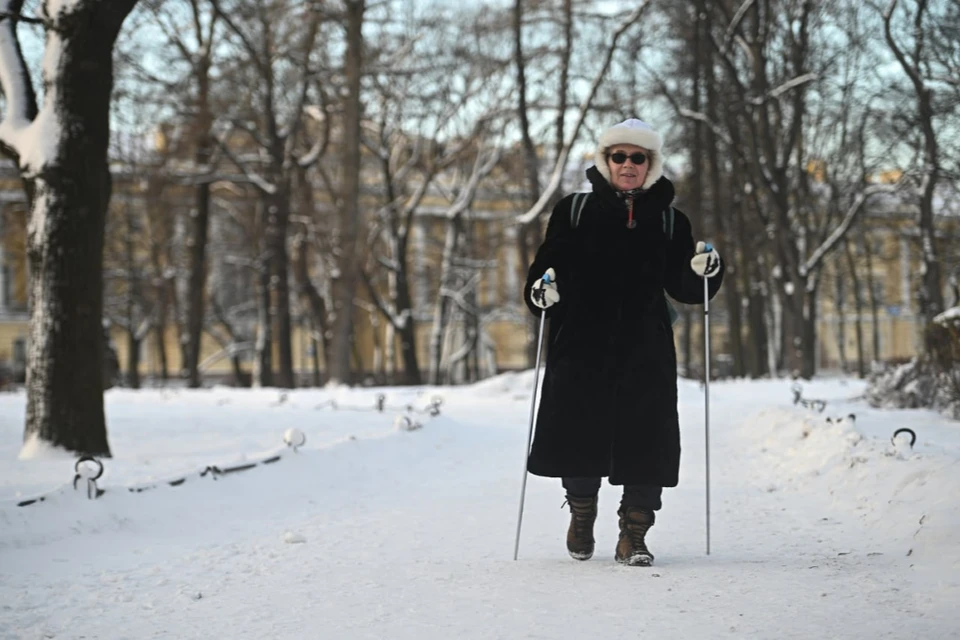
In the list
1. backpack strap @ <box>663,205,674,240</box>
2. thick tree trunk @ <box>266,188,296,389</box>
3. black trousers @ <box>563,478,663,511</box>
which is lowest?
black trousers @ <box>563,478,663,511</box>

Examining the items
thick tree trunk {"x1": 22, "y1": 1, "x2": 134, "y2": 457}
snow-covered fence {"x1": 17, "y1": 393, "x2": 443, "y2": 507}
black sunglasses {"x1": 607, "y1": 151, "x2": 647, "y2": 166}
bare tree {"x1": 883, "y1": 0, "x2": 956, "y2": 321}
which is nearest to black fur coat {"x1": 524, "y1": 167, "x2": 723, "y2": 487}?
black sunglasses {"x1": 607, "y1": 151, "x2": 647, "y2": 166}

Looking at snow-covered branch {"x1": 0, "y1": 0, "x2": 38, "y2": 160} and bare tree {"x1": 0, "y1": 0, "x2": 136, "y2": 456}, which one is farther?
snow-covered branch {"x1": 0, "y1": 0, "x2": 38, "y2": 160}

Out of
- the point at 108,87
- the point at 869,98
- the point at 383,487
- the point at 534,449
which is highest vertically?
the point at 869,98

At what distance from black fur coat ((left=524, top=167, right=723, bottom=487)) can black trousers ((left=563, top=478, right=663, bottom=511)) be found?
43mm

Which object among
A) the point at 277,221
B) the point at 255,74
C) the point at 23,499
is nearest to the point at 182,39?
the point at 255,74

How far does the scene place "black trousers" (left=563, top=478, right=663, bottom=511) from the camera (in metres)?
5.36

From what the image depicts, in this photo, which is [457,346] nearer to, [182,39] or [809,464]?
[182,39]

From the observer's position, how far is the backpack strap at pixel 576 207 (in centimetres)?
568

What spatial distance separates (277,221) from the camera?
26000 mm

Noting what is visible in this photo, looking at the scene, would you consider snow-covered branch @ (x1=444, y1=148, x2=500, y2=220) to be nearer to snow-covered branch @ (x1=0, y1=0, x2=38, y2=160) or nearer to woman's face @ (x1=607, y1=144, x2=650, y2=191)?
snow-covered branch @ (x1=0, y1=0, x2=38, y2=160)

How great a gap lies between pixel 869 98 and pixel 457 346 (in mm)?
28090

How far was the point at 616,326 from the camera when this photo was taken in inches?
218

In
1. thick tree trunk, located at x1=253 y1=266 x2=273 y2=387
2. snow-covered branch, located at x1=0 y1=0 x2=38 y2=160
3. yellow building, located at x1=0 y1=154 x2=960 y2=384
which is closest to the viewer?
snow-covered branch, located at x1=0 y1=0 x2=38 y2=160

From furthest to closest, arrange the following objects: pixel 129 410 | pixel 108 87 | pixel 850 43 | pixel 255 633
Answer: pixel 850 43
pixel 129 410
pixel 108 87
pixel 255 633
